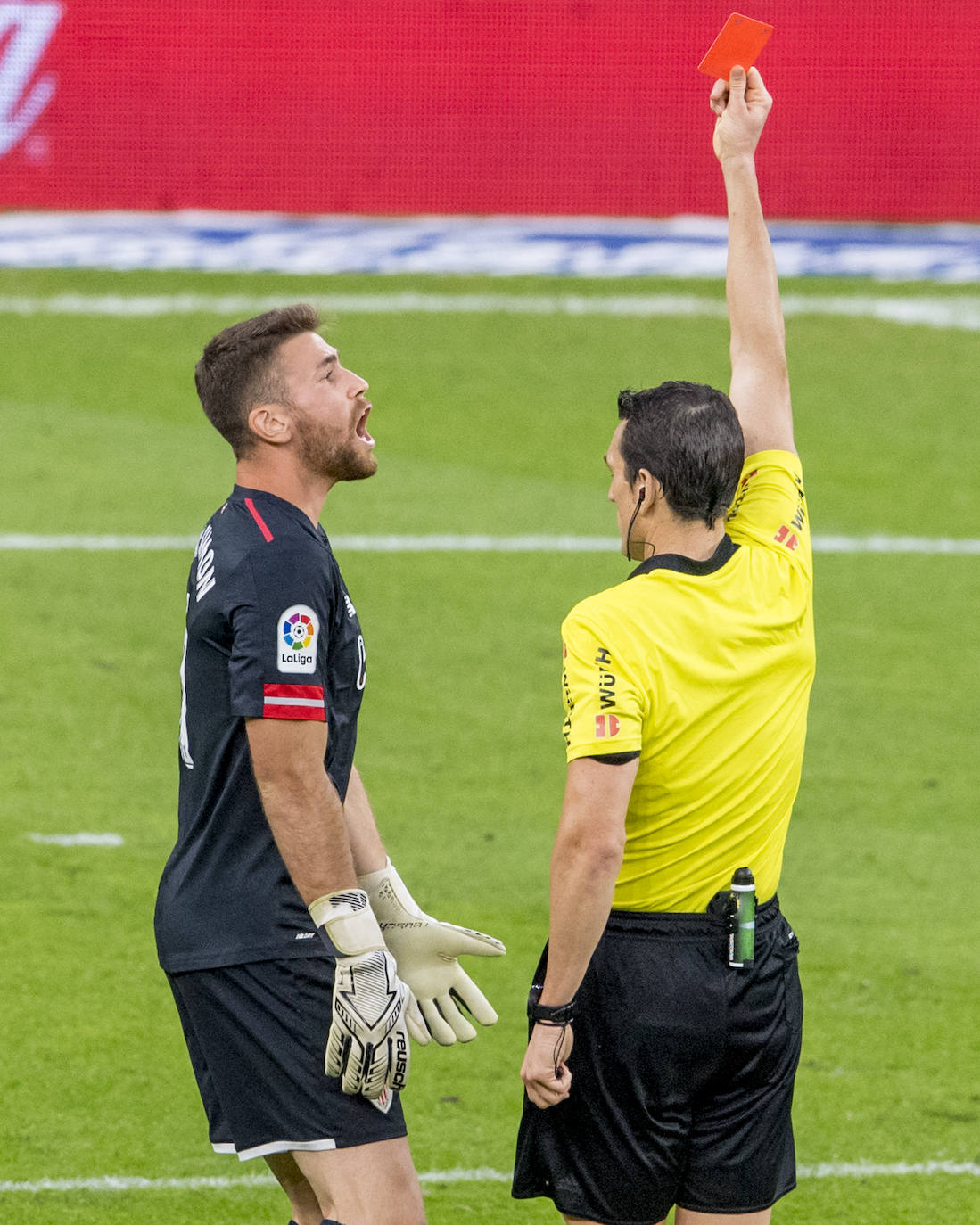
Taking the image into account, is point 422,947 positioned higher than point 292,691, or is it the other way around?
point 292,691

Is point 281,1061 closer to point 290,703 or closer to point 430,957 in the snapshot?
point 430,957

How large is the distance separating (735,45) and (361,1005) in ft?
8.09

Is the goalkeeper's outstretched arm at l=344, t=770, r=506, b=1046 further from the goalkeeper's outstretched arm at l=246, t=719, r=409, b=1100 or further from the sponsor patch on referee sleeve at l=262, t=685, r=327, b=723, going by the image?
the sponsor patch on referee sleeve at l=262, t=685, r=327, b=723

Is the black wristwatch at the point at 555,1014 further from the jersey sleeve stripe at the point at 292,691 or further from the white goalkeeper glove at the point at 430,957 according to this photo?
the jersey sleeve stripe at the point at 292,691

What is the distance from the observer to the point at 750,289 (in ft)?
15.1

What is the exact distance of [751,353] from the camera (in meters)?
4.53

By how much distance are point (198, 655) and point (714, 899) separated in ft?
4.01

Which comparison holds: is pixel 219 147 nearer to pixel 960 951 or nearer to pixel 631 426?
pixel 960 951

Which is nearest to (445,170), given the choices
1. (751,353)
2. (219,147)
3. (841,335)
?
(219,147)

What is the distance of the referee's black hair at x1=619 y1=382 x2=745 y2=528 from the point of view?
12.6 ft

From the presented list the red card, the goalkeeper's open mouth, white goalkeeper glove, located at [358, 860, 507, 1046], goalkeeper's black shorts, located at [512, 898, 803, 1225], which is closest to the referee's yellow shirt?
goalkeeper's black shorts, located at [512, 898, 803, 1225]

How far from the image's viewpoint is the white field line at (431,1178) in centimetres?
573

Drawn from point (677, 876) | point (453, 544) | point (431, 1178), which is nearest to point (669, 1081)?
point (677, 876)

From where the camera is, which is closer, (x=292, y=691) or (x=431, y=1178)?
(x=292, y=691)
